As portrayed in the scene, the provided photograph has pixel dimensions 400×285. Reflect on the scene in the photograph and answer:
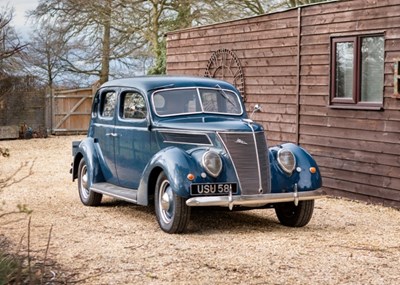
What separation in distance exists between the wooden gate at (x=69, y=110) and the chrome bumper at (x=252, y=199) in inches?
733

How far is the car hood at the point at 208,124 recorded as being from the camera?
8695 mm

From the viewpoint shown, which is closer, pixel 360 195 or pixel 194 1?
pixel 360 195

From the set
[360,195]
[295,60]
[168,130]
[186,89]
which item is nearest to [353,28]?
[295,60]

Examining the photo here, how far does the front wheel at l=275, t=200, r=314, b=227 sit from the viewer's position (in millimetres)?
9062

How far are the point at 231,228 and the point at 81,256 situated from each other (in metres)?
2.29

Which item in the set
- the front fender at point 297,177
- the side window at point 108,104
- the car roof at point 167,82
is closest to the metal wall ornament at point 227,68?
the side window at point 108,104

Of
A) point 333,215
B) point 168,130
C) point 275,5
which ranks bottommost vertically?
point 333,215

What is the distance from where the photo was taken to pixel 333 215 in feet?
33.8

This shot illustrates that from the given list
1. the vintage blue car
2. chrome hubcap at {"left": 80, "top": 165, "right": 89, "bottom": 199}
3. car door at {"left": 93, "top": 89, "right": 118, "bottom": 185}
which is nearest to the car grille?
the vintage blue car

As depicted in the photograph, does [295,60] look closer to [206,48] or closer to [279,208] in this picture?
[206,48]

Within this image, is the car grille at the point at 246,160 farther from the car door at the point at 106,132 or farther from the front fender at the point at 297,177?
the car door at the point at 106,132

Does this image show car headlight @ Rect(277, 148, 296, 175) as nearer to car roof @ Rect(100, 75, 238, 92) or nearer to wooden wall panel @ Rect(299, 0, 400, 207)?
car roof @ Rect(100, 75, 238, 92)

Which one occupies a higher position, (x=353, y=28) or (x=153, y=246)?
(x=353, y=28)

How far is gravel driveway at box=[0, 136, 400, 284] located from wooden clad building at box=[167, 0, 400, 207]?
669 mm
